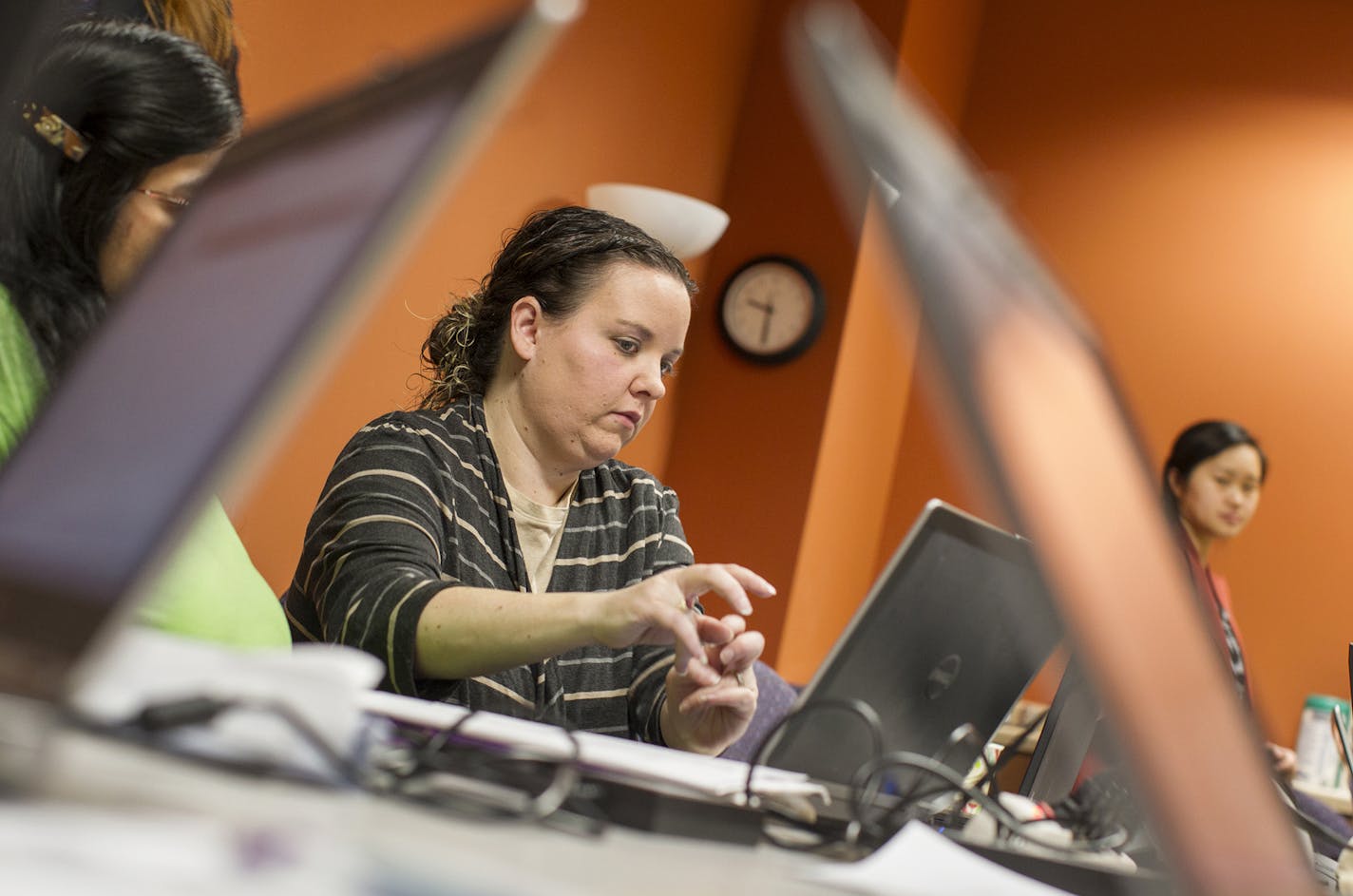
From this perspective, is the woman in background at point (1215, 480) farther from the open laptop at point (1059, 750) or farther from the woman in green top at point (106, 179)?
the woman in green top at point (106, 179)

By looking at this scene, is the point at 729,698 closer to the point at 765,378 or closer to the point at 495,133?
the point at 495,133

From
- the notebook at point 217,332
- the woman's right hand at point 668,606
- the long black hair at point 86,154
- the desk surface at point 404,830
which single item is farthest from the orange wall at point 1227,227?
the notebook at point 217,332

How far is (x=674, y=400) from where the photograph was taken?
13.8ft

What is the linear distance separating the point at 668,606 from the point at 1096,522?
0.74 meters

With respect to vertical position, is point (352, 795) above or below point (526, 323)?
below

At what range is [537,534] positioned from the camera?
1.77 m

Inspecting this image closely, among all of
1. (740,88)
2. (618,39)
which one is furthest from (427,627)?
(740,88)

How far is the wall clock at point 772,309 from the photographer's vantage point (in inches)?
158

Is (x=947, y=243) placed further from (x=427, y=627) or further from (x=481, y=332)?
(x=481, y=332)

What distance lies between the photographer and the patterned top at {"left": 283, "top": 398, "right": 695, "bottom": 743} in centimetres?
135

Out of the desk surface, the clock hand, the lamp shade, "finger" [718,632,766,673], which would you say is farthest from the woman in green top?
the clock hand

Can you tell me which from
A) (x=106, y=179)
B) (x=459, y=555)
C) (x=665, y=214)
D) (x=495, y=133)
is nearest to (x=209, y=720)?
(x=106, y=179)

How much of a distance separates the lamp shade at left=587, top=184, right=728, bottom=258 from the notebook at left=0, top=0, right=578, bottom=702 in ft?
9.03

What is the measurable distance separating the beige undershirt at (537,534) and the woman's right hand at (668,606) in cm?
56
